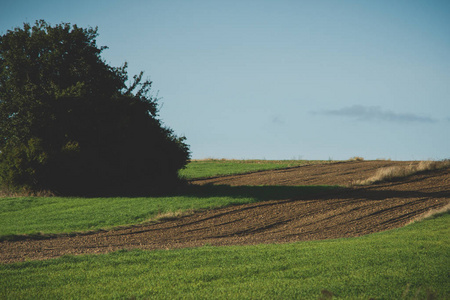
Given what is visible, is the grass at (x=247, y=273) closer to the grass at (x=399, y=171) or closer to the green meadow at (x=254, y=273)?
the green meadow at (x=254, y=273)

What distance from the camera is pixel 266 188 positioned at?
2969cm

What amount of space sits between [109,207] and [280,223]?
1072cm

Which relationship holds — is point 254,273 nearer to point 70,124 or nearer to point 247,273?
point 247,273

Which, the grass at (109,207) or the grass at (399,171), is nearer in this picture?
the grass at (109,207)

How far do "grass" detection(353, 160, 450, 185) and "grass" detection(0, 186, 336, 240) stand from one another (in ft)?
14.4

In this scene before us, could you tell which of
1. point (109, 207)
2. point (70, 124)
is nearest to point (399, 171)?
point (109, 207)

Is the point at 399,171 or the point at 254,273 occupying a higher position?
the point at 399,171

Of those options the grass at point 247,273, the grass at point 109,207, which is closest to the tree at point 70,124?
the grass at point 109,207

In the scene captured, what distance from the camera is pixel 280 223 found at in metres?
20.9

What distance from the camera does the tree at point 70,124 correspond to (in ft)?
95.0

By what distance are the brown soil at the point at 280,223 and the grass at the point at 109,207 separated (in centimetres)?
113

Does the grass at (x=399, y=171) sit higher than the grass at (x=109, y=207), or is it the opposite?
the grass at (x=399, y=171)

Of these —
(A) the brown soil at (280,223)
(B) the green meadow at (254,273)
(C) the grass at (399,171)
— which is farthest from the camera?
(C) the grass at (399,171)

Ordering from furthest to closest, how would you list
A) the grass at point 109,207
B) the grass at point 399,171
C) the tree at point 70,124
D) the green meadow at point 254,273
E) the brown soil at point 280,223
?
the grass at point 399,171, the tree at point 70,124, the grass at point 109,207, the brown soil at point 280,223, the green meadow at point 254,273
